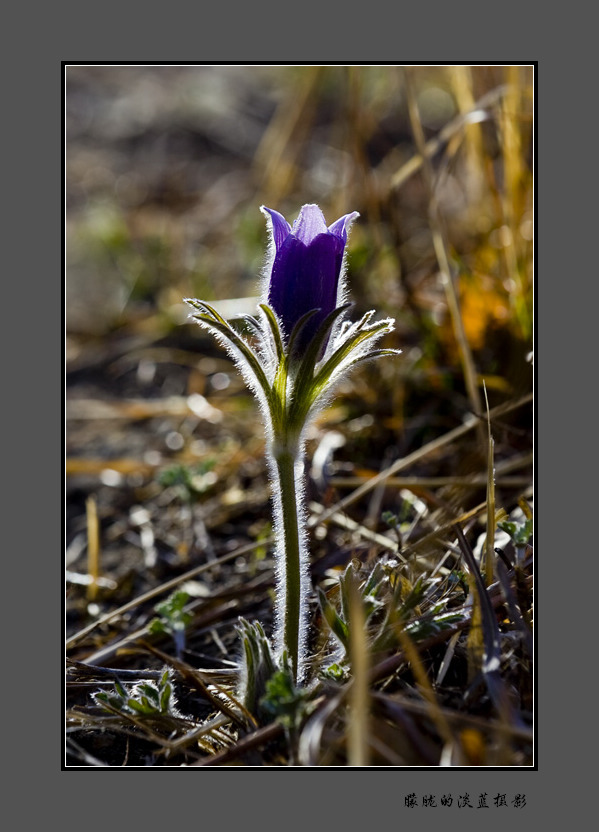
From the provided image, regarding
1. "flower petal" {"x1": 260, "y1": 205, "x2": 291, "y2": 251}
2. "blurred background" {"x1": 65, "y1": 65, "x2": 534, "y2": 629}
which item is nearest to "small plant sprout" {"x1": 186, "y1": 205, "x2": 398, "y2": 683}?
"flower petal" {"x1": 260, "y1": 205, "x2": 291, "y2": 251}

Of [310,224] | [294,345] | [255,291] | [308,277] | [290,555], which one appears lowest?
[290,555]

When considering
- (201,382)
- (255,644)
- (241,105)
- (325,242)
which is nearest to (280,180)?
(201,382)

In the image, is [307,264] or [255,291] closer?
[307,264]

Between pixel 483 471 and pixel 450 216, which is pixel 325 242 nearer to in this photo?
pixel 483 471

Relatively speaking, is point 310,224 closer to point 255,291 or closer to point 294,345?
point 294,345

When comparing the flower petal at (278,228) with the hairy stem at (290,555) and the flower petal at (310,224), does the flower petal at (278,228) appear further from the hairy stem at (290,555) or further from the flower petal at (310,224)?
the hairy stem at (290,555)

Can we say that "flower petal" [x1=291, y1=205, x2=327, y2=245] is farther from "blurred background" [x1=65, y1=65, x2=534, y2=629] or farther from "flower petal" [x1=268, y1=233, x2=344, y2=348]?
"blurred background" [x1=65, y1=65, x2=534, y2=629]

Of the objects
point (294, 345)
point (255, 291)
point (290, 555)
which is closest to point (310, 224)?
point (294, 345)
